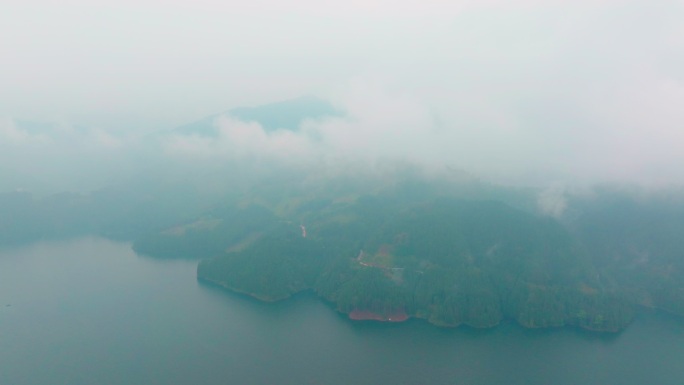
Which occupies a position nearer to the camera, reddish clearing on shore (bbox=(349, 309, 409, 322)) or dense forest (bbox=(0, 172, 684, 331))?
reddish clearing on shore (bbox=(349, 309, 409, 322))

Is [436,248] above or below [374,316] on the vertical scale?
above

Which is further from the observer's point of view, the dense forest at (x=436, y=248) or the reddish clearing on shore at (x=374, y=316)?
the dense forest at (x=436, y=248)

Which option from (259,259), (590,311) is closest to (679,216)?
(590,311)

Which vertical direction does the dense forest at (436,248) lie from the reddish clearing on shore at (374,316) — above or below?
above

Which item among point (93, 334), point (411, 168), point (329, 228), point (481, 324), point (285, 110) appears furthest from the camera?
point (285, 110)

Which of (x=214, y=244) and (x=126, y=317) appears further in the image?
(x=214, y=244)

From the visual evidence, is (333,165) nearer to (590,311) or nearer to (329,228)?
(329,228)

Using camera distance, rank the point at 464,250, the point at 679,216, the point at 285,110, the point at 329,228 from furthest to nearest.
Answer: the point at 285,110
the point at 329,228
the point at 679,216
the point at 464,250

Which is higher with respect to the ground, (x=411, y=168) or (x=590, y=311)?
(x=411, y=168)

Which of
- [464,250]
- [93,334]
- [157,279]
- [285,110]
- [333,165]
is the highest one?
[285,110]

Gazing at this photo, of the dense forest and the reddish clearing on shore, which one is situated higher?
the dense forest

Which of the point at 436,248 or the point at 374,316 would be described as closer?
the point at 374,316
